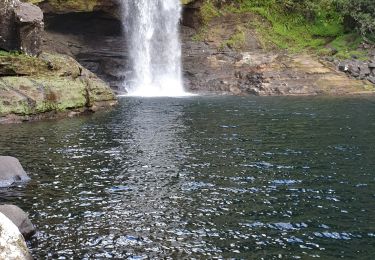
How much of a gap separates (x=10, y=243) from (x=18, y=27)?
2820cm

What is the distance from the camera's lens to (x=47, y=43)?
1973 inches

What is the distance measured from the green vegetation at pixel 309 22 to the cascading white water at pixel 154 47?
5092 millimetres

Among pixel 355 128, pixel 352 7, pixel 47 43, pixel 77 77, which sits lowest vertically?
pixel 355 128

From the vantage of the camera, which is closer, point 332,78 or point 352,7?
point 332,78

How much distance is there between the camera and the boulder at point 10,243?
8523 millimetres

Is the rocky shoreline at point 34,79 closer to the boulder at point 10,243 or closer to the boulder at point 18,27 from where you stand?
the boulder at point 18,27

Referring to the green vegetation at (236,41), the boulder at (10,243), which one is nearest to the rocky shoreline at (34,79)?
the boulder at (10,243)

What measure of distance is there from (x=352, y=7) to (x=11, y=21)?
4024 cm

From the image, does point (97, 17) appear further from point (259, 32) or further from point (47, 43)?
point (259, 32)

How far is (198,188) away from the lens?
1482 centimetres

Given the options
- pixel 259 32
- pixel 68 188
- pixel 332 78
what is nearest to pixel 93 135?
pixel 68 188

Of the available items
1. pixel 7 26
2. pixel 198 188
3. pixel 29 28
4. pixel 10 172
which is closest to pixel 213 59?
pixel 29 28

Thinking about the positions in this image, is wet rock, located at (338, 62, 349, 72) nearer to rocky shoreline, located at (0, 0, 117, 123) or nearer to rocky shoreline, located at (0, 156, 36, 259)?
rocky shoreline, located at (0, 0, 117, 123)

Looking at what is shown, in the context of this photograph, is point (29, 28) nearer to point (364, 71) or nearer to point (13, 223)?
point (13, 223)
